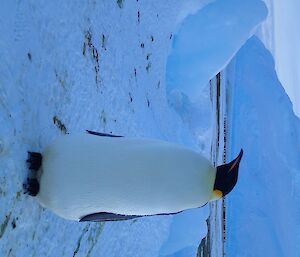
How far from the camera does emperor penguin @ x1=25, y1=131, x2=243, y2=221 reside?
0.63 m

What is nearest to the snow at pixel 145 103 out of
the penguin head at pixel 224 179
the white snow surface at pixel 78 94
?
the white snow surface at pixel 78 94

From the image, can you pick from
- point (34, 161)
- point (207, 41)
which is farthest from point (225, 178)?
point (207, 41)

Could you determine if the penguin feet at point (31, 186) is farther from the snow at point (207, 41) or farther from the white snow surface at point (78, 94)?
the snow at point (207, 41)

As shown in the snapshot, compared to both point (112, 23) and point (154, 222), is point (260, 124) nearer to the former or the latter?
point (154, 222)

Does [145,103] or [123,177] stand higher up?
[123,177]

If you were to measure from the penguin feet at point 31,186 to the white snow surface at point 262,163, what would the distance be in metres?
1.41

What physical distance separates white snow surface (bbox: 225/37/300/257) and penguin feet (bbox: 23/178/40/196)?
141cm

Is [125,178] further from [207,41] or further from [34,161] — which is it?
[207,41]

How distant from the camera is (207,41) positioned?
1.79 metres

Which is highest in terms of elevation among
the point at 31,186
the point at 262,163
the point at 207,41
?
the point at 31,186

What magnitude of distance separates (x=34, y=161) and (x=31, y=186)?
0.03 meters

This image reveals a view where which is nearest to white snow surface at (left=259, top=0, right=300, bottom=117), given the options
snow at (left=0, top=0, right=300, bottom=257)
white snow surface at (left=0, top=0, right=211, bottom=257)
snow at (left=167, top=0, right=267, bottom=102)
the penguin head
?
snow at (left=0, top=0, right=300, bottom=257)

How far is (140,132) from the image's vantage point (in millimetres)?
1211

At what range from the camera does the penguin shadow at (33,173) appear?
2.24ft
